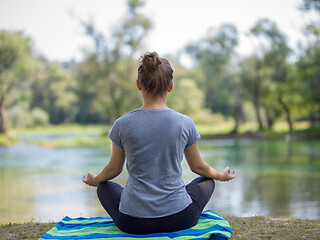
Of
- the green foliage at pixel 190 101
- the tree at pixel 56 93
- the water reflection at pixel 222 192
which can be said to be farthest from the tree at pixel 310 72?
the tree at pixel 56 93

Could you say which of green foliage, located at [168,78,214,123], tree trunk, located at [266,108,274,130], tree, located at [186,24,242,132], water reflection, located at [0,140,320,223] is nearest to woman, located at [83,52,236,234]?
water reflection, located at [0,140,320,223]

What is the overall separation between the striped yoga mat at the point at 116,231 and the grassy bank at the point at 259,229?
0.13 m

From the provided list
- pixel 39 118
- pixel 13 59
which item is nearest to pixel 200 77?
pixel 39 118

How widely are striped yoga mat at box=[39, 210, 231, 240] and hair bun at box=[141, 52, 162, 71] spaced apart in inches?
37.3

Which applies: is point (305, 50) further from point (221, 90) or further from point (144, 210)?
point (144, 210)

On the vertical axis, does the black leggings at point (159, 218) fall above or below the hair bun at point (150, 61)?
below

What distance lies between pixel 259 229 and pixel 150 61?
136 cm

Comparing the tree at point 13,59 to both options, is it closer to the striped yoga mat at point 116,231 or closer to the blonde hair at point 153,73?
the striped yoga mat at point 116,231

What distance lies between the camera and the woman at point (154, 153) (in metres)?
2.13

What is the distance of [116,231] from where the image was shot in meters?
2.35

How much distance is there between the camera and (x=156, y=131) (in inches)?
83.8

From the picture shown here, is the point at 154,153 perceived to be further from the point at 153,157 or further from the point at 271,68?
the point at 271,68

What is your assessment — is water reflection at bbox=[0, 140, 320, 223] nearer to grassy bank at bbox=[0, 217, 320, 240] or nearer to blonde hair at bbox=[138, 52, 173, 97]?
grassy bank at bbox=[0, 217, 320, 240]

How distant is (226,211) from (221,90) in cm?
2723
